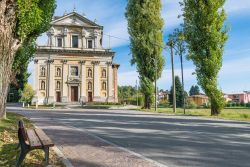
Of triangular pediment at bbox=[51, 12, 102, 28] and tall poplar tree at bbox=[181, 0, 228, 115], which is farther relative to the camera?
triangular pediment at bbox=[51, 12, 102, 28]

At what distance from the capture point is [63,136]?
448 inches

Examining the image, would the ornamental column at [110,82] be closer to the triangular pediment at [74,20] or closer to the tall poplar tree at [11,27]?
the triangular pediment at [74,20]

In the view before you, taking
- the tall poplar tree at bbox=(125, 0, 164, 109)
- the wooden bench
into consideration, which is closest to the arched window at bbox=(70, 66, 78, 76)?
the tall poplar tree at bbox=(125, 0, 164, 109)

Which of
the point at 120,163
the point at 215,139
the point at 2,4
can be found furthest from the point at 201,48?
the point at 120,163

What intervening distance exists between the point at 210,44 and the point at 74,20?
135 feet

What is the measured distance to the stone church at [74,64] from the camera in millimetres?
61250

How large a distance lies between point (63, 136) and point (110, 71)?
2055 inches

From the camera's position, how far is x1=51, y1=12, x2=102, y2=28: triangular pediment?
6303cm

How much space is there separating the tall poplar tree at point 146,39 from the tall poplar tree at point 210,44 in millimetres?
12317

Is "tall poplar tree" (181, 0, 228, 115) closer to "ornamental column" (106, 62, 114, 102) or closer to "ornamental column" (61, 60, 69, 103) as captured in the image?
"ornamental column" (106, 62, 114, 102)

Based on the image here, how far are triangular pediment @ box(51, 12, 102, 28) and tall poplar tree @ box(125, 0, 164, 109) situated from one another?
2451 cm

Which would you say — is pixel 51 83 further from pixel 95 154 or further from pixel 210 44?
pixel 95 154

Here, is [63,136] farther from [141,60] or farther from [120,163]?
[141,60]

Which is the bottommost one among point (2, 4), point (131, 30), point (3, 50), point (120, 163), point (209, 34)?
point (120, 163)
